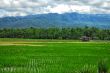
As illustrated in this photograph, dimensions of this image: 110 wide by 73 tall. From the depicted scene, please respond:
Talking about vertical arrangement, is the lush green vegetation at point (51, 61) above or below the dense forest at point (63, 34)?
above

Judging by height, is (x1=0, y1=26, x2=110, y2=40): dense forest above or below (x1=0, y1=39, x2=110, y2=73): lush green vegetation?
below

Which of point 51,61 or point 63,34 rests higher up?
point 51,61

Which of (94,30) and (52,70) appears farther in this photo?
(94,30)

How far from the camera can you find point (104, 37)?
4087 inches

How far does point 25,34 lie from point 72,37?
57.2 ft

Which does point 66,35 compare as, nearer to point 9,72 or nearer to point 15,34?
point 15,34

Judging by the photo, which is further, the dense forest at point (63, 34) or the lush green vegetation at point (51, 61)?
the dense forest at point (63, 34)

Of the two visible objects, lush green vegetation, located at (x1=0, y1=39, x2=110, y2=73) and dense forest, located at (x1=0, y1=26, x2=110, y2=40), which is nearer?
lush green vegetation, located at (x1=0, y1=39, x2=110, y2=73)

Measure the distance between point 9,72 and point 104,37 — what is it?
87913 mm

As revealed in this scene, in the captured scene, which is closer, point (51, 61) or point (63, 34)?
point (51, 61)

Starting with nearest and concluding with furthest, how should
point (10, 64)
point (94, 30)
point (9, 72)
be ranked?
point (9, 72) → point (10, 64) → point (94, 30)

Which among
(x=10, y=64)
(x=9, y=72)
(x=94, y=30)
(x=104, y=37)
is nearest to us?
(x=9, y=72)

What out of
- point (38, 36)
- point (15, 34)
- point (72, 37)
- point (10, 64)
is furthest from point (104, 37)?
point (10, 64)

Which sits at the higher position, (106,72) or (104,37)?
(106,72)
